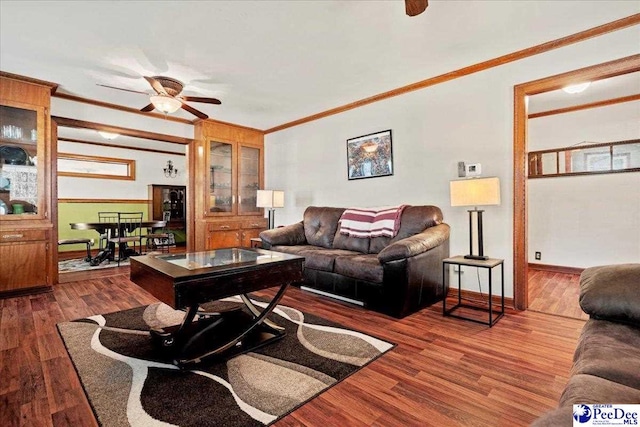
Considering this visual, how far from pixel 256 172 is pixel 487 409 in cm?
516

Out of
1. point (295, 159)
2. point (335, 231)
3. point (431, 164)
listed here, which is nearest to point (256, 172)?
point (295, 159)

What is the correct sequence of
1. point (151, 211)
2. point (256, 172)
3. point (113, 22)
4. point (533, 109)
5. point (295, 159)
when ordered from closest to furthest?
point (113, 22)
point (533, 109)
point (295, 159)
point (256, 172)
point (151, 211)

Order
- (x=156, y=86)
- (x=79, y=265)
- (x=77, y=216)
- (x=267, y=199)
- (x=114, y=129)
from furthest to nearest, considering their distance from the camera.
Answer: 1. (x=77, y=216)
2. (x=79, y=265)
3. (x=267, y=199)
4. (x=114, y=129)
5. (x=156, y=86)

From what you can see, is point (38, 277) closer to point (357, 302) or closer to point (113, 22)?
point (113, 22)

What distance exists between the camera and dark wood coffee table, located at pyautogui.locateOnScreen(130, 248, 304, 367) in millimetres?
1783

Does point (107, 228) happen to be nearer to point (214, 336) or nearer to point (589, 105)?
point (214, 336)

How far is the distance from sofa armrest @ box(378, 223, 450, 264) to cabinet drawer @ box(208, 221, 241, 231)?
3.32 m


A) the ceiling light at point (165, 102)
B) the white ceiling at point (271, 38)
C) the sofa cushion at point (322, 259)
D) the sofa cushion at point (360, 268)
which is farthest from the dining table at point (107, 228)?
the sofa cushion at point (360, 268)

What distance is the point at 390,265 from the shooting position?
2705 millimetres

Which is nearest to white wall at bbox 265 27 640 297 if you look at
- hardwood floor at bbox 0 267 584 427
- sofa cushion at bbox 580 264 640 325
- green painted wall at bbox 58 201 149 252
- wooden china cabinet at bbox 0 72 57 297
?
hardwood floor at bbox 0 267 584 427

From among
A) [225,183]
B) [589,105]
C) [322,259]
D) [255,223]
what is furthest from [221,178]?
[589,105]

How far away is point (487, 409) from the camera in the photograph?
4.93 ft

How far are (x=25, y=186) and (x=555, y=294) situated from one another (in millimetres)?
6177

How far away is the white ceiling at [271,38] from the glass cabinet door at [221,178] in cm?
156
